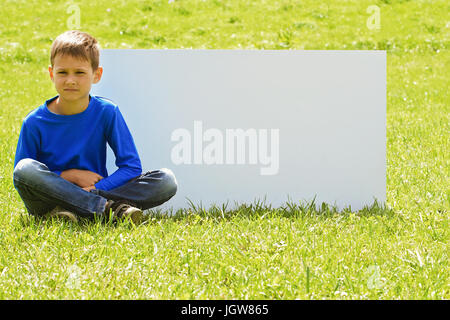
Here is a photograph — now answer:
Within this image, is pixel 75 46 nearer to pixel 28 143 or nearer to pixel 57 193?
pixel 28 143

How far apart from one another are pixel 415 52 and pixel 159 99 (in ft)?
28.3

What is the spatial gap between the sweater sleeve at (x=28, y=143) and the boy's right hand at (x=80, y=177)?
235 millimetres

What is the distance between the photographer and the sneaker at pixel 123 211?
11.6 ft

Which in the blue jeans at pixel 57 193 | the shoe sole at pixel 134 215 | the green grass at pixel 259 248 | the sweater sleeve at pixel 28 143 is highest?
the sweater sleeve at pixel 28 143

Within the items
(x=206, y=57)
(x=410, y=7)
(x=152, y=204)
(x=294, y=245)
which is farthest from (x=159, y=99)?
(x=410, y=7)

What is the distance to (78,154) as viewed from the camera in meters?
3.65

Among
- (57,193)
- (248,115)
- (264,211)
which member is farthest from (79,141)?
(264,211)

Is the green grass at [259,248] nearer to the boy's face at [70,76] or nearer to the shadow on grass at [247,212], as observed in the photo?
the shadow on grass at [247,212]

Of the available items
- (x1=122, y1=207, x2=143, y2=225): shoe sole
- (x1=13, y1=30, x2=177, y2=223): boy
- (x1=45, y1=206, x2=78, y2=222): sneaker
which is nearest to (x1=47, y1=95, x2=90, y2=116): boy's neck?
(x1=13, y1=30, x2=177, y2=223): boy

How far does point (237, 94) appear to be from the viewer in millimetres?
4000

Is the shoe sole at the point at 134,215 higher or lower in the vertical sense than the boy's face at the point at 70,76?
lower

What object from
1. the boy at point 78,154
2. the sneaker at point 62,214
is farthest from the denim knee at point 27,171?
the sneaker at point 62,214

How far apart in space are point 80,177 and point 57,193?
199 mm

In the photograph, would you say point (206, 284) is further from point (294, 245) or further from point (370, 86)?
point (370, 86)
